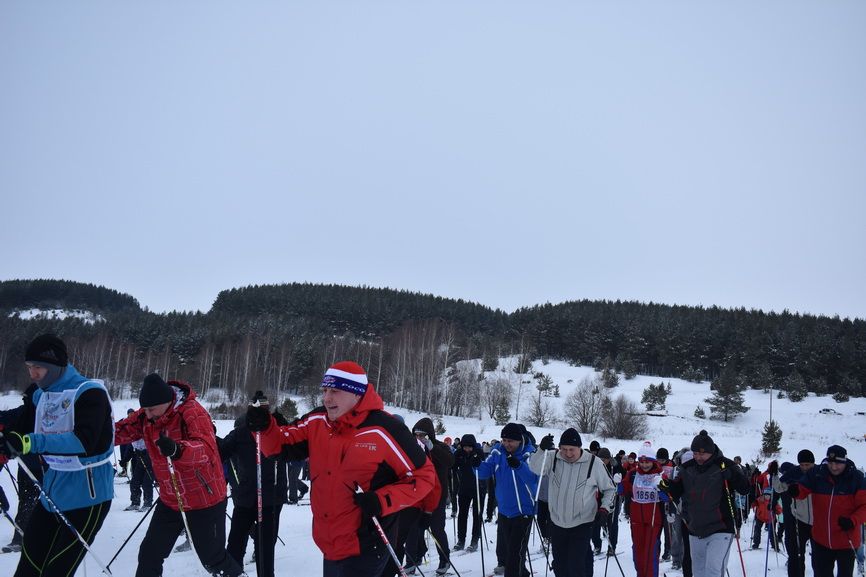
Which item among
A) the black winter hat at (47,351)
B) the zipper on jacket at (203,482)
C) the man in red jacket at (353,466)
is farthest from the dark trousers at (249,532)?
the black winter hat at (47,351)

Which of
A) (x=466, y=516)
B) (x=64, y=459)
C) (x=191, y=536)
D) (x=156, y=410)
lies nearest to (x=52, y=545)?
(x=64, y=459)

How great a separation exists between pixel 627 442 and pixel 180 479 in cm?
4151

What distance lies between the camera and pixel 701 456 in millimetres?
6656

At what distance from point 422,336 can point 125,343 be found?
4168cm

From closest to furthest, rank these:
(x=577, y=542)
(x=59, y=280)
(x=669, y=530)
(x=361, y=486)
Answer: (x=361, y=486)
(x=577, y=542)
(x=669, y=530)
(x=59, y=280)

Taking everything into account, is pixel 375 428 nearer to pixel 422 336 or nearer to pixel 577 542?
pixel 577 542

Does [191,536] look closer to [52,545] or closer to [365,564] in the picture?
[52,545]

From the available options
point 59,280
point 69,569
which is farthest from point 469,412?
point 59,280

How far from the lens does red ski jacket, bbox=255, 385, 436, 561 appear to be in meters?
3.61

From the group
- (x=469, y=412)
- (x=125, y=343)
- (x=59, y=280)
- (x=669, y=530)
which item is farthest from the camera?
(x=59, y=280)

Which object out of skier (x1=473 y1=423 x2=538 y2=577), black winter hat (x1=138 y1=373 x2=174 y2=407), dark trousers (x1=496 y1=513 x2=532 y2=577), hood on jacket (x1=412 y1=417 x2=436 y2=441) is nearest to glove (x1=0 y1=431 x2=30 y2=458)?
black winter hat (x1=138 y1=373 x2=174 y2=407)

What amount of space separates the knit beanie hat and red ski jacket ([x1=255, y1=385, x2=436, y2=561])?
0.07 metres

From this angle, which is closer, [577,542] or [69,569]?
[69,569]

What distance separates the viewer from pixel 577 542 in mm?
6191
